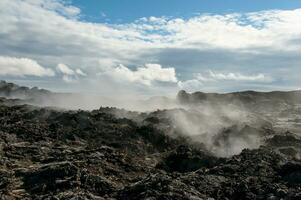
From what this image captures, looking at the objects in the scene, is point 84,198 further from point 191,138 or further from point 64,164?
point 191,138

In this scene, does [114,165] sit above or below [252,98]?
below

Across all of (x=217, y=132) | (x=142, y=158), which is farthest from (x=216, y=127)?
(x=142, y=158)

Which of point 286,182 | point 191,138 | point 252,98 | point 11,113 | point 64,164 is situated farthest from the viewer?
point 252,98

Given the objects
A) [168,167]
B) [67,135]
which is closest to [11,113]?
[67,135]

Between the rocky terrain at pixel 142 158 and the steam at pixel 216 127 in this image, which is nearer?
the rocky terrain at pixel 142 158

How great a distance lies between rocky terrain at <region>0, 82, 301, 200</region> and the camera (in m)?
30.4

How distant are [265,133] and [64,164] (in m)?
32.8

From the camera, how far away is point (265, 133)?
6047 cm

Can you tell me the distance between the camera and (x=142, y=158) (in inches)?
1827

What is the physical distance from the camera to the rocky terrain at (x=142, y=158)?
99.8ft

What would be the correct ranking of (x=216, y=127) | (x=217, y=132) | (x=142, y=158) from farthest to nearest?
(x=216, y=127)
(x=217, y=132)
(x=142, y=158)

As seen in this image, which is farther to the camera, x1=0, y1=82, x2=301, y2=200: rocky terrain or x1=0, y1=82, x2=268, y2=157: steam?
x1=0, y1=82, x2=268, y2=157: steam

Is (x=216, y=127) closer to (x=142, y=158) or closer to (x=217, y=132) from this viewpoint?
(x=217, y=132)

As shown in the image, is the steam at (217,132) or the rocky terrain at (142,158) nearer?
the rocky terrain at (142,158)
